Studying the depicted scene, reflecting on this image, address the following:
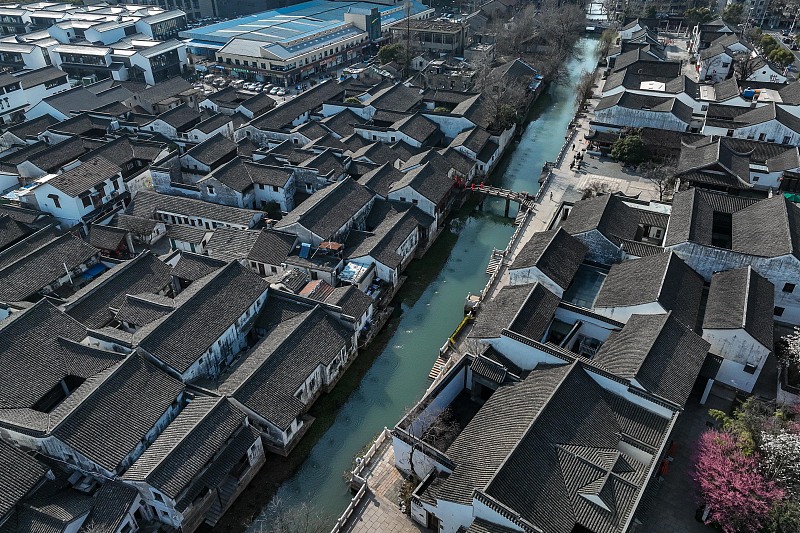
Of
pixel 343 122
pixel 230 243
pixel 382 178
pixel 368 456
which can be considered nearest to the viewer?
pixel 368 456

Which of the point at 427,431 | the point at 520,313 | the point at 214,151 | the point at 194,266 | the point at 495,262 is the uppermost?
the point at 214,151

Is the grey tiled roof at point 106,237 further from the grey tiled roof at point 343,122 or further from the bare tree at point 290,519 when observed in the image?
A: the grey tiled roof at point 343,122

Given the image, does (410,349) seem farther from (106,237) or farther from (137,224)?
(106,237)

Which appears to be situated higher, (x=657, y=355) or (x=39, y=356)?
(x=657, y=355)

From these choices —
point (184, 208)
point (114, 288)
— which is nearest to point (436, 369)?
point (114, 288)

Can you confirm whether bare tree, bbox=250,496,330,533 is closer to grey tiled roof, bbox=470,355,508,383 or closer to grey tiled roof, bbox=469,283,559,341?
grey tiled roof, bbox=470,355,508,383

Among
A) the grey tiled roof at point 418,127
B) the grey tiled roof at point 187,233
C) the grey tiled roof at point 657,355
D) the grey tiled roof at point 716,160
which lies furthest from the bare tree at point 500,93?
the grey tiled roof at point 657,355
